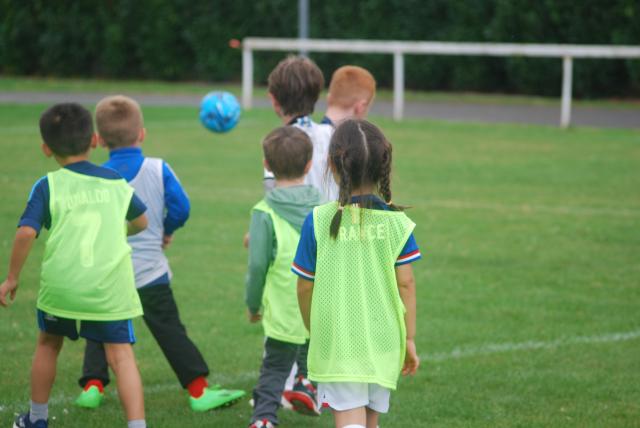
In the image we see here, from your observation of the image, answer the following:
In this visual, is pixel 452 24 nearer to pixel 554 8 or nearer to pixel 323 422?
pixel 554 8

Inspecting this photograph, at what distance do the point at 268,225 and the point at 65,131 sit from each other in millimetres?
1036

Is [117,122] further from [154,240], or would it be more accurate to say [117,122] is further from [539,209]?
[539,209]

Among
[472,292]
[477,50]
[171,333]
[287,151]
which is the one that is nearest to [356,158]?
[287,151]

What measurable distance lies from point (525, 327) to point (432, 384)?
143 centimetres

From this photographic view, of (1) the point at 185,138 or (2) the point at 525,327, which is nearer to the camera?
(2) the point at 525,327

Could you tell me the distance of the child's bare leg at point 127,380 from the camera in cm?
498

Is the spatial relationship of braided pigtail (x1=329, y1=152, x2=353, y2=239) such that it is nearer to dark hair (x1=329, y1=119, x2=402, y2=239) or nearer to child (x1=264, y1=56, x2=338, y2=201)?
dark hair (x1=329, y1=119, x2=402, y2=239)

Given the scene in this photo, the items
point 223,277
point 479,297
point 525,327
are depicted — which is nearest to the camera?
point 525,327

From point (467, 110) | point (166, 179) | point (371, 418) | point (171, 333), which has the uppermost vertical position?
point (166, 179)

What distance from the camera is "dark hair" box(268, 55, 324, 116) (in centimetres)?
595

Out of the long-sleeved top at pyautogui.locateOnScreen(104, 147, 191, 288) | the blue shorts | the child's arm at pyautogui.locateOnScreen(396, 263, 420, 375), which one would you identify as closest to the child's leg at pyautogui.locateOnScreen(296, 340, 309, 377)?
the long-sleeved top at pyautogui.locateOnScreen(104, 147, 191, 288)

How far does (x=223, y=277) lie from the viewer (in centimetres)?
907

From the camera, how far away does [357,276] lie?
4.23 m

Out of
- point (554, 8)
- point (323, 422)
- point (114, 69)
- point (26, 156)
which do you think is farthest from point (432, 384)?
point (114, 69)
